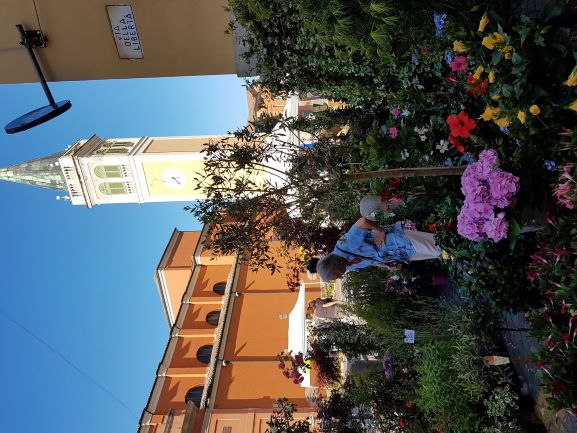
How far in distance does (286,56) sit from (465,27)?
2888mm

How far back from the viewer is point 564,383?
3.64m

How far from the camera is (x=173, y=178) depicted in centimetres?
1733

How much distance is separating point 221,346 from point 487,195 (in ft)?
41.7

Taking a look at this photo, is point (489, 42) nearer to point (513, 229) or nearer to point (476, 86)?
point (476, 86)

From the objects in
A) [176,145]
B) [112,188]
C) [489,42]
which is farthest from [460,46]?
[112,188]

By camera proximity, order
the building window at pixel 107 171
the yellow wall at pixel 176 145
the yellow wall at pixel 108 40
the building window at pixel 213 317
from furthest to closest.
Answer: the yellow wall at pixel 176 145 < the building window at pixel 107 171 < the building window at pixel 213 317 < the yellow wall at pixel 108 40

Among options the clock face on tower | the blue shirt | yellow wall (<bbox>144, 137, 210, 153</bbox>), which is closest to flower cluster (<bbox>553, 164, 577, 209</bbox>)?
the blue shirt

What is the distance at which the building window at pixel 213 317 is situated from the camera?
1662 cm

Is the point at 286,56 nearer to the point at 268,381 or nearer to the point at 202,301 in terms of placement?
the point at 268,381

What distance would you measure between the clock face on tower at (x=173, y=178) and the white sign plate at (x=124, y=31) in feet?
36.1

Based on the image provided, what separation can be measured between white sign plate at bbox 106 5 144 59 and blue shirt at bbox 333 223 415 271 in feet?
12.6

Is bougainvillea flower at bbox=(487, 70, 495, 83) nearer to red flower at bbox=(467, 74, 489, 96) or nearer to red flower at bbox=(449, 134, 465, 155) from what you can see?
red flower at bbox=(467, 74, 489, 96)

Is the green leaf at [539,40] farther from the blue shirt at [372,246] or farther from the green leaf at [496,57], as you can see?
the blue shirt at [372,246]

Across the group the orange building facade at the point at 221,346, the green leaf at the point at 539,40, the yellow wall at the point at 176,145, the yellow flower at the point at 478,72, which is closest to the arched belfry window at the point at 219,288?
the orange building facade at the point at 221,346
